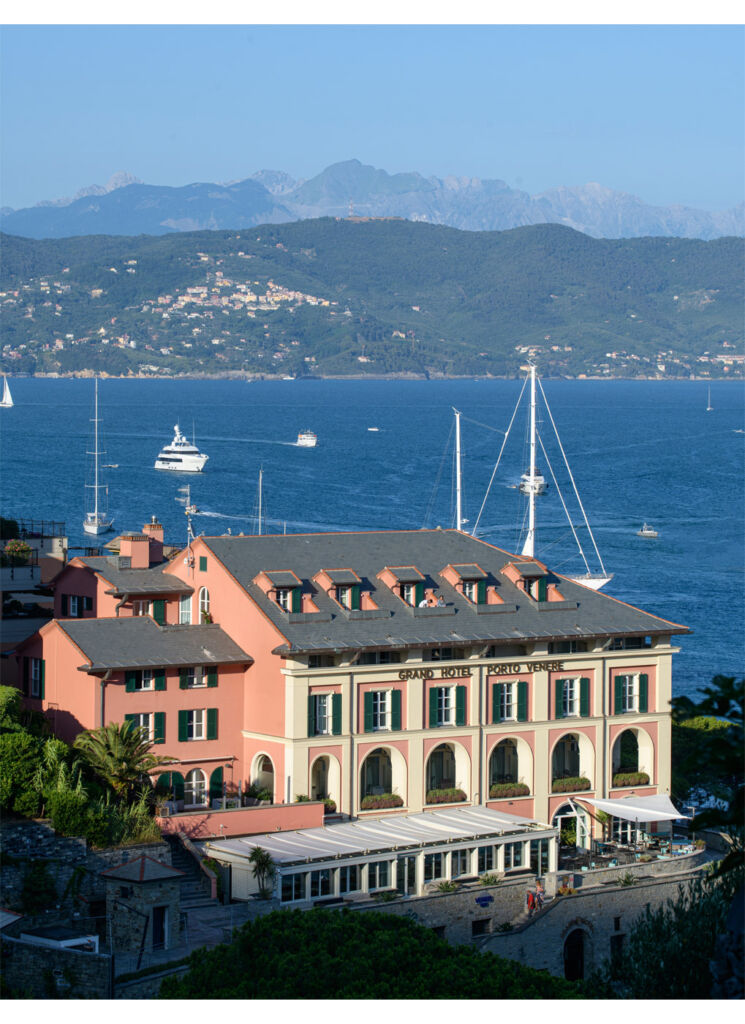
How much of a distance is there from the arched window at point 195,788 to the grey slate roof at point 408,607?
4384 millimetres

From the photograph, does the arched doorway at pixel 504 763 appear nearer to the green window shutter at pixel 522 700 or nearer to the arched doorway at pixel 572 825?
the green window shutter at pixel 522 700

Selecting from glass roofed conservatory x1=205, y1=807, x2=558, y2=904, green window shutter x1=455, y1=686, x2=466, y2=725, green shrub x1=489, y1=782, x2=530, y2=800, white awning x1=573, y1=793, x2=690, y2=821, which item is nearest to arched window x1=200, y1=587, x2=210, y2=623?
green window shutter x1=455, y1=686, x2=466, y2=725

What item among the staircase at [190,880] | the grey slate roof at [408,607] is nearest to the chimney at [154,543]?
the grey slate roof at [408,607]

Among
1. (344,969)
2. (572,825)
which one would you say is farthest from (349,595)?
(344,969)

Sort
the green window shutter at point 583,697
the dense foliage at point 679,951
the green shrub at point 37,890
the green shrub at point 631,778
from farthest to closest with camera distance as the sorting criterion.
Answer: the green shrub at point 631,778 → the green window shutter at point 583,697 → the green shrub at point 37,890 → the dense foliage at point 679,951

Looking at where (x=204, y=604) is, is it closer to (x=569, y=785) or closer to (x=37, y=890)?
(x=569, y=785)

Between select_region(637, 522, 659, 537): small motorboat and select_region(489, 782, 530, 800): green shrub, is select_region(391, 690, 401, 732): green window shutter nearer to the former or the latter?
select_region(489, 782, 530, 800): green shrub

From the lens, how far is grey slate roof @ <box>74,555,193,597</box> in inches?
2093

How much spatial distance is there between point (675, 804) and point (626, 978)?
18.7 meters

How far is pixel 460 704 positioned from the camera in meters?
50.9

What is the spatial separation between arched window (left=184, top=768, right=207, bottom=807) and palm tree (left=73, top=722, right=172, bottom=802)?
2488 millimetres

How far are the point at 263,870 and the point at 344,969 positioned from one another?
38.2 feet

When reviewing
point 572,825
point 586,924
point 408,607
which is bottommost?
point 586,924

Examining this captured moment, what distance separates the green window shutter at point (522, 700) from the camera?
170 ft
